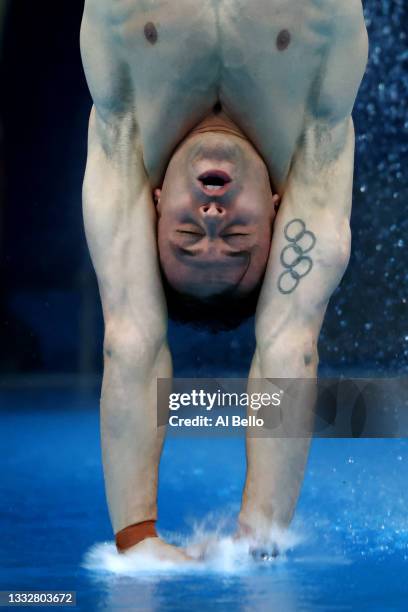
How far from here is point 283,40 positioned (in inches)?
66.7

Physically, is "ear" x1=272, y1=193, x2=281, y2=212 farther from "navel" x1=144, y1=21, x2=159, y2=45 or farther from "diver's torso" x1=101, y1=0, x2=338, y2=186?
"navel" x1=144, y1=21, x2=159, y2=45

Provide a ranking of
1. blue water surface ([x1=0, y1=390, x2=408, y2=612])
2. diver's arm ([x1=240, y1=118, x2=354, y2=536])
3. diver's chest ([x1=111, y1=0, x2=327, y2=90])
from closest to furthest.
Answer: blue water surface ([x1=0, y1=390, x2=408, y2=612])
diver's chest ([x1=111, y1=0, x2=327, y2=90])
diver's arm ([x1=240, y1=118, x2=354, y2=536])

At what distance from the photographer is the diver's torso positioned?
5.52ft

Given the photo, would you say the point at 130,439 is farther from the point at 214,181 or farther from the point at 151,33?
the point at 151,33

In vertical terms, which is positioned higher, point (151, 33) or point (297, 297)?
point (151, 33)

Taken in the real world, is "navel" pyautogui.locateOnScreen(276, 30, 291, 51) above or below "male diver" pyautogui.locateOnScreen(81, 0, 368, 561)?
above

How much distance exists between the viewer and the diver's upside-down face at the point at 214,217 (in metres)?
1.70

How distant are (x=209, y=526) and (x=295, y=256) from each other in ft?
1.65

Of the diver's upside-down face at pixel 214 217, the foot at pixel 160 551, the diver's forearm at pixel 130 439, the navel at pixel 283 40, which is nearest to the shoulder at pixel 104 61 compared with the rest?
the diver's upside-down face at pixel 214 217

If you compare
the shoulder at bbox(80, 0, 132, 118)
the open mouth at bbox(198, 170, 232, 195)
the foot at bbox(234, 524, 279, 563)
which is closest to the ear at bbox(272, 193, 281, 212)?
the open mouth at bbox(198, 170, 232, 195)

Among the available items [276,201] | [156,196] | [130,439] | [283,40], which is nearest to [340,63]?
[283,40]

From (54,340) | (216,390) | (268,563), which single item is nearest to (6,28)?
(54,340)

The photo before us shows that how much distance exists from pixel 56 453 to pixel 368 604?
1.62 m

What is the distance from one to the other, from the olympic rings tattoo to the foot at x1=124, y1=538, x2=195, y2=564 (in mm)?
397
